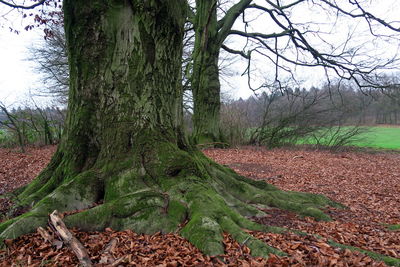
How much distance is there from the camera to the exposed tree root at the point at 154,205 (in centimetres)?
274

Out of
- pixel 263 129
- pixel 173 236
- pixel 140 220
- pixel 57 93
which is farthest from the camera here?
pixel 57 93

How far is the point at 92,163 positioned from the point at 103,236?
1.33 m

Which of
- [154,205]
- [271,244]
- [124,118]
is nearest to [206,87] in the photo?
[124,118]

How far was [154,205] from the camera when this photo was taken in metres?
3.14

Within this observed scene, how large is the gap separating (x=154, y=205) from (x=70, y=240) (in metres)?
0.91

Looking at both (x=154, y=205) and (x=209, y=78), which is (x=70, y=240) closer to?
(x=154, y=205)

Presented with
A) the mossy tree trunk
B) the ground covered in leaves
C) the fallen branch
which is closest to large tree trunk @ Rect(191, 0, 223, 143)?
the mossy tree trunk

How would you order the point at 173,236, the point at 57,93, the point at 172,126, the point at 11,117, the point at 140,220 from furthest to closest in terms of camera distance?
the point at 57,93 < the point at 11,117 < the point at 172,126 < the point at 140,220 < the point at 173,236

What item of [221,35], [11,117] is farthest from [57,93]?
[221,35]

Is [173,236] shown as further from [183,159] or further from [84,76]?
[84,76]

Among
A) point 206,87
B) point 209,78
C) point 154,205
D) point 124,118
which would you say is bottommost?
point 154,205

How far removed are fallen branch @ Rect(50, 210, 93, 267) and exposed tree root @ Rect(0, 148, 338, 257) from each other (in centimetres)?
16

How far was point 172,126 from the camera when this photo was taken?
A: 13.5ft

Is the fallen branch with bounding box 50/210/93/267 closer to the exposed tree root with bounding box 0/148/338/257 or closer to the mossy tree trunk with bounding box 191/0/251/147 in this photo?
the exposed tree root with bounding box 0/148/338/257
